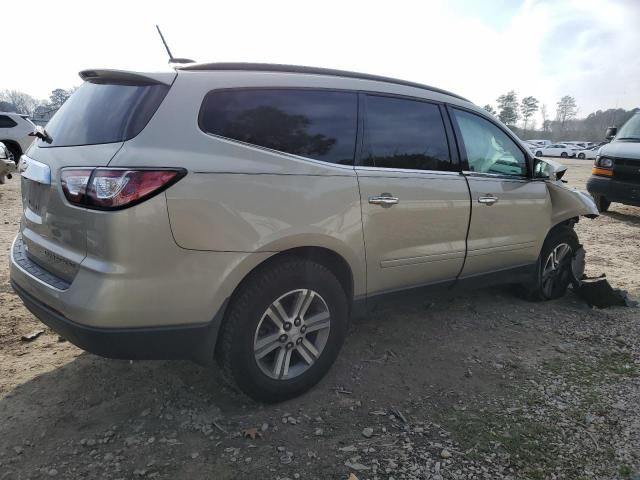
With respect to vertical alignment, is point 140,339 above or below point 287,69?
below

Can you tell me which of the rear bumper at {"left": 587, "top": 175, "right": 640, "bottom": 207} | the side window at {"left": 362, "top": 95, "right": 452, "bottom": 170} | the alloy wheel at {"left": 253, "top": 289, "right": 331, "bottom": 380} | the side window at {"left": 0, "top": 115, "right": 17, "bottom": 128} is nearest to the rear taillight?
the alloy wheel at {"left": 253, "top": 289, "right": 331, "bottom": 380}

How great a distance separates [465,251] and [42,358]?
3.10 metres

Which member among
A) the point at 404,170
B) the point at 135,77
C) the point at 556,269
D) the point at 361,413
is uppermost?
the point at 135,77

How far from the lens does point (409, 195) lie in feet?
10.4

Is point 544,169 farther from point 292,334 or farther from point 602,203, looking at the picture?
point 602,203

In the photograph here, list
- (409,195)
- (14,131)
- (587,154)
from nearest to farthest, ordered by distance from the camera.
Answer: (409,195) < (14,131) < (587,154)

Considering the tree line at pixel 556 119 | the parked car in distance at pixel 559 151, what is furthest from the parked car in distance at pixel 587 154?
the tree line at pixel 556 119

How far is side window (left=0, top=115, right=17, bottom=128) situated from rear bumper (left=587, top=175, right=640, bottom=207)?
628 inches

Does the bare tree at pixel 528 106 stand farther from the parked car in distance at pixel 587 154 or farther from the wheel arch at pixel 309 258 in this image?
the wheel arch at pixel 309 258

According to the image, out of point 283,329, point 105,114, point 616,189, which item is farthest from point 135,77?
point 616,189

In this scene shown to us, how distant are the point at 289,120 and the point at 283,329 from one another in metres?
1.19

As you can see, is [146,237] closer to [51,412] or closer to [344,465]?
[51,412]

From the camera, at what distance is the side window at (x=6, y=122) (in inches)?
574

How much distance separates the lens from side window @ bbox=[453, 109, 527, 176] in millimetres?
3754
